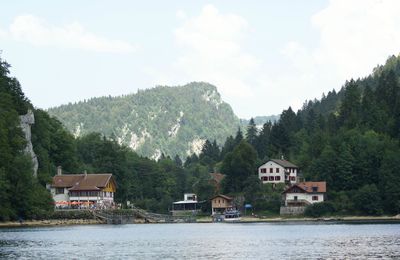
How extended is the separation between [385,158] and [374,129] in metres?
23.0

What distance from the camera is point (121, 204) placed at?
143875 millimetres

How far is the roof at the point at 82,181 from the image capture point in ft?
437

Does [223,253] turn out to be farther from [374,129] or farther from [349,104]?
[349,104]

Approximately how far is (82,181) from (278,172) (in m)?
37.2

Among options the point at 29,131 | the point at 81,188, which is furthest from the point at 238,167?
the point at 29,131

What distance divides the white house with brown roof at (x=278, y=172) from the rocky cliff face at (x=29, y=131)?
4405 centimetres

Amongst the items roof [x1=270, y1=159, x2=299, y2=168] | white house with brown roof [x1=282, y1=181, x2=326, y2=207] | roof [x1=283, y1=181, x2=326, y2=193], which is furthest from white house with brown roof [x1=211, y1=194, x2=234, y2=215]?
roof [x1=270, y1=159, x2=299, y2=168]

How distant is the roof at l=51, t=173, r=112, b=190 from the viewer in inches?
5241

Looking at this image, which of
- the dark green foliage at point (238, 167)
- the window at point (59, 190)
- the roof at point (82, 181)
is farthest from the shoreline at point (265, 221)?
the dark green foliage at point (238, 167)

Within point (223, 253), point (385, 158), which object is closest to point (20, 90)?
point (385, 158)

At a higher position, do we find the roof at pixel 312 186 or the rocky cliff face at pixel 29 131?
the rocky cliff face at pixel 29 131

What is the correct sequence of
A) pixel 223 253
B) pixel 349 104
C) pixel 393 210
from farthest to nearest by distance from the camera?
1. pixel 349 104
2. pixel 393 210
3. pixel 223 253

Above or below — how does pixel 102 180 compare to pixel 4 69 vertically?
below

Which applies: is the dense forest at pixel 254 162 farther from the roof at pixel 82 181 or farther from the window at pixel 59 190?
the window at pixel 59 190
